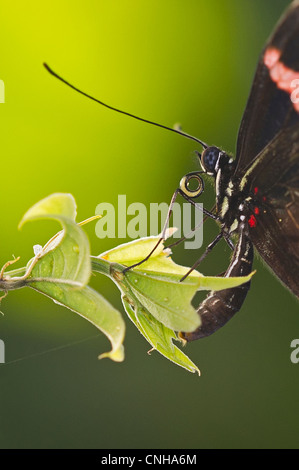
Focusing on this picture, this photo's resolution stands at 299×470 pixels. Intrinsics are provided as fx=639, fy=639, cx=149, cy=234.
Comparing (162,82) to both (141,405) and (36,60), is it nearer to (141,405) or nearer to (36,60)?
(36,60)

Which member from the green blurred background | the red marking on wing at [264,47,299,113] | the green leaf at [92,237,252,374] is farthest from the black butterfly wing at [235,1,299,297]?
the green blurred background

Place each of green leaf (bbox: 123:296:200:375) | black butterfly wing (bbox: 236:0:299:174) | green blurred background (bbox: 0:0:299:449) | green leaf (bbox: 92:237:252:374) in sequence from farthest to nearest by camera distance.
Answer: green blurred background (bbox: 0:0:299:449) → black butterfly wing (bbox: 236:0:299:174) → green leaf (bbox: 123:296:200:375) → green leaf (bbox: 92:237:252:374)

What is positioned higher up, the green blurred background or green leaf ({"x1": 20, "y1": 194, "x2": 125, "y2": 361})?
the green blurred background

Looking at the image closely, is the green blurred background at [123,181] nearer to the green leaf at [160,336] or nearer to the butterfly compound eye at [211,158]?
the butterfly compound eye at [211,158]

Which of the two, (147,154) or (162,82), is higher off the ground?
(162,82)

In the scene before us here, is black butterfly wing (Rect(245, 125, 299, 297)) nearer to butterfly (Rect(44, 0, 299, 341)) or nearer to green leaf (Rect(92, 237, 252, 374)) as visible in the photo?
butterfly (Rect(44, 0, 299, 341))

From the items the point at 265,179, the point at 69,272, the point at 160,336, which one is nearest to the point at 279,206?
the point at 265,179

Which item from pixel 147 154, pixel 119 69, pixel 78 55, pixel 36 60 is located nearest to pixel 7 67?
pixel 36 60
